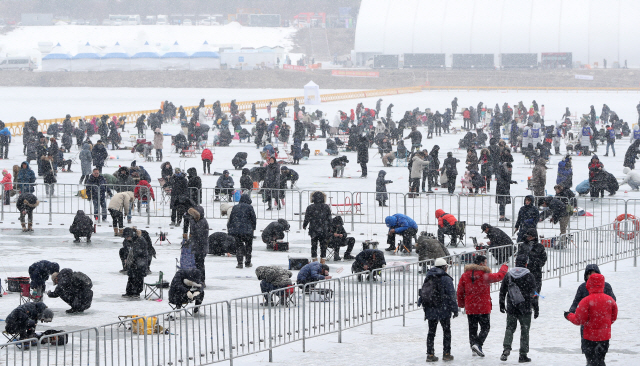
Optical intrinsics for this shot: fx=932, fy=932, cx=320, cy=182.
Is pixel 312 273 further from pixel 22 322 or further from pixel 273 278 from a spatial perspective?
pixel 22 322

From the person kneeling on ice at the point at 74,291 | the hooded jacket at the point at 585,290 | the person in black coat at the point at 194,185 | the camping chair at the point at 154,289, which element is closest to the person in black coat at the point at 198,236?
the camping chair at the point at 154,289

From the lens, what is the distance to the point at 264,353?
10.0 meters

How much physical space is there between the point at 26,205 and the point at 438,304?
36.4 ft

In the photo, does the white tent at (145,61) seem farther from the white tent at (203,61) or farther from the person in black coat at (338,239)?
the person in black coat at (338,239)

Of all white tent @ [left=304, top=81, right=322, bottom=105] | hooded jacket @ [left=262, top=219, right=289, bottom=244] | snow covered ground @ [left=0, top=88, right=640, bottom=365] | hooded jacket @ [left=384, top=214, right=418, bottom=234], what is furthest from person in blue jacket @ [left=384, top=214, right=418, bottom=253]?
white tent @ [left=304, top=81, right=322, bottom=105]

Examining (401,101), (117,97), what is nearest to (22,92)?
(117,97)

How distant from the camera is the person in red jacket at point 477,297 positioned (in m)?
9.42

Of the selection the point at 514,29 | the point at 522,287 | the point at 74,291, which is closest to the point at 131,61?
the point at 514,29

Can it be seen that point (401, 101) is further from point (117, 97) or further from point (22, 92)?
point (22, 92)

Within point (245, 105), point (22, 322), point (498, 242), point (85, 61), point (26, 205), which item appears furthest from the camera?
point (85, 61)

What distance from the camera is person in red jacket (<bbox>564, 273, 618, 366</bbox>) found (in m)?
8.12

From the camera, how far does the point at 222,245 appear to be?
631 inches

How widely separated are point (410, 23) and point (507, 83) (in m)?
18.2

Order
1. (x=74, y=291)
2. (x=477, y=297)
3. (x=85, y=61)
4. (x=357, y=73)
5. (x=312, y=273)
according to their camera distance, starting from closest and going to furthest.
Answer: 1. (x=477, y=297)
2. (x=74, y=291)
3. (x=312, y=273)
4. (x=357, y=73)
5. (x=85, y=61)
